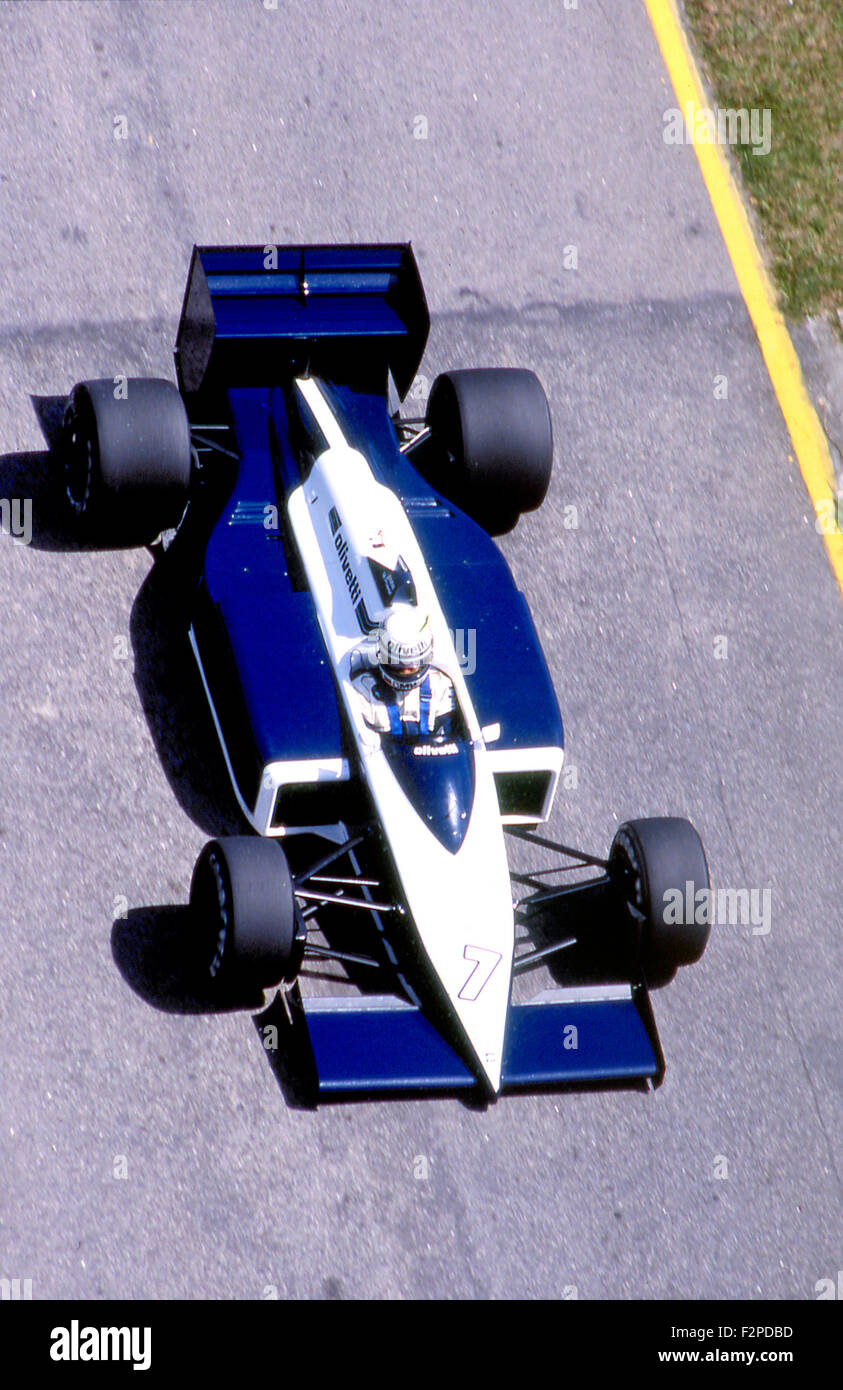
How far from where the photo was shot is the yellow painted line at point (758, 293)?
36.2 feet

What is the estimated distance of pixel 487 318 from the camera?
36.0 ft

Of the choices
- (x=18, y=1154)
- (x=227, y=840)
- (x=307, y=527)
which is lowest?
(x=18, y=1154)

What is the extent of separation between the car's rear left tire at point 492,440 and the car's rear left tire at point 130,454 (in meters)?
1.28

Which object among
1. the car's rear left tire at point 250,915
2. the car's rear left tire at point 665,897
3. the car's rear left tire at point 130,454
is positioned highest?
the car's rear left tire at point 130,454

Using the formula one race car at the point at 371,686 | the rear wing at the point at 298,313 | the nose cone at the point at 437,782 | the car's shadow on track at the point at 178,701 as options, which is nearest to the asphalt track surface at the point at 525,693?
the car's shadow on track at the point at 178,701

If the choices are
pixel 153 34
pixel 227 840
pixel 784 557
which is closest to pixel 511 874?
pixel 227 840

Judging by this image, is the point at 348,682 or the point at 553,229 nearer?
the point at 348,682

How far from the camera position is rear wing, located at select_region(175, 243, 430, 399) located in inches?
366

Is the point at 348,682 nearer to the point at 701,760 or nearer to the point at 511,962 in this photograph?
the point at 511,962

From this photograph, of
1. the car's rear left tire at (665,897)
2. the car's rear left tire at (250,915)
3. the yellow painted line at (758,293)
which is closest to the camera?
the car's rear left tire at (250,915)

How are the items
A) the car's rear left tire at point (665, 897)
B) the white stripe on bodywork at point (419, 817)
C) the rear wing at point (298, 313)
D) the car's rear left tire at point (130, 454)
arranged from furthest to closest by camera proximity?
the rear wing at point (298, 313) → the car's rear left tire at point (130, 454) → the car's rear left tire at point (665, 897) → the white stripe on bodywork at point (419, 817)

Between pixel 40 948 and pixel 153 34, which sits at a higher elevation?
pixel 153 34

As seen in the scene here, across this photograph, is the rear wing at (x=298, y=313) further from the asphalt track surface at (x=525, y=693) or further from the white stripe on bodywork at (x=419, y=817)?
the asphalt track surface at (x=525, y=693)

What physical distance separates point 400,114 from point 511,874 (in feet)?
16.2
